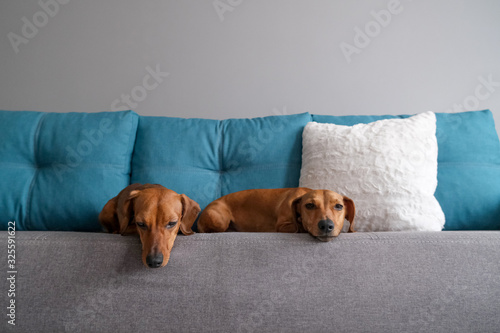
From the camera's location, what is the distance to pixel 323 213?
56.1 inches

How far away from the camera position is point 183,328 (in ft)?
3.92

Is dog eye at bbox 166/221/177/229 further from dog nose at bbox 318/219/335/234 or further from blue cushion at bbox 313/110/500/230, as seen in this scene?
blue cushion at bbox 313/110/500/230

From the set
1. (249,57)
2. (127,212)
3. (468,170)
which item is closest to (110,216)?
(127,212)

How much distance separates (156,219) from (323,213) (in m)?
0.65

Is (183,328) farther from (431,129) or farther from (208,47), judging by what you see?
(208,47)

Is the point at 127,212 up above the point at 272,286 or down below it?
above

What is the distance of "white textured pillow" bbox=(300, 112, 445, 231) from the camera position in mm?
1659

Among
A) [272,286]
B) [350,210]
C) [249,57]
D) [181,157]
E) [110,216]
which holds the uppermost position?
[249,57]

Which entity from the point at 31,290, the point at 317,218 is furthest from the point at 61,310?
the point at 317,218

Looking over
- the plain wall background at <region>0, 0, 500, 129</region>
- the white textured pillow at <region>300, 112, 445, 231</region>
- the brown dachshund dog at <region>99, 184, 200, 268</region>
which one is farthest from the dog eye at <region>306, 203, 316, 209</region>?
the plain wall background at <region>0, 0, 500, 129</region>

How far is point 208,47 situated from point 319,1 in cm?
92

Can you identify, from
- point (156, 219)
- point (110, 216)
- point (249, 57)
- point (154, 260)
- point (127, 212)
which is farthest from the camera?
point (249, 57)

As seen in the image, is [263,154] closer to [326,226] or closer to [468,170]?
[326,226]

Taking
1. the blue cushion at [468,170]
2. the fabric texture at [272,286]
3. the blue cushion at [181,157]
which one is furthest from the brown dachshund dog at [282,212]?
the blue cushion at [468,170]
